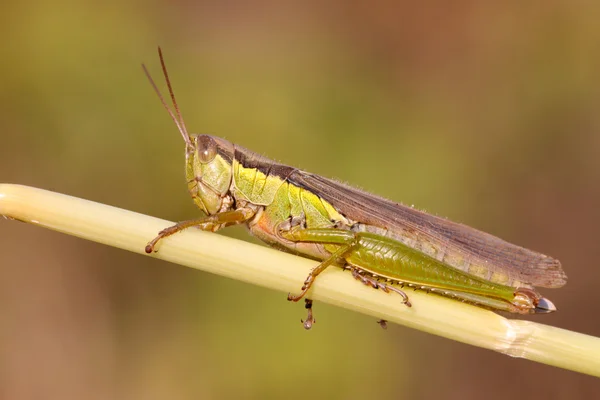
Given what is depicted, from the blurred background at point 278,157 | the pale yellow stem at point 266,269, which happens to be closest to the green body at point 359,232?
the pale yellow stem at point 266,269

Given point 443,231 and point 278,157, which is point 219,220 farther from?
point 278,157

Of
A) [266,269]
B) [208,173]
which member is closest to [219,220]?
[208,173]

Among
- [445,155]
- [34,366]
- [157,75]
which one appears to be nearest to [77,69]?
[157,75]

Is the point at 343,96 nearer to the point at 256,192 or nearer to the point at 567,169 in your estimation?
the point at 567,169

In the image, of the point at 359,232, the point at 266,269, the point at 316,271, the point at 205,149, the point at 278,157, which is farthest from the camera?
the point at 278,157

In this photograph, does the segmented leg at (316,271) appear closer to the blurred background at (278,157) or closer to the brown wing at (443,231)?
the brown wing at (443,231)

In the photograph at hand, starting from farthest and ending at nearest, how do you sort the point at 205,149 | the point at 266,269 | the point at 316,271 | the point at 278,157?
the point at 278,157 < the point at 205,149 < the point at 316,271 < the point at 266,269
